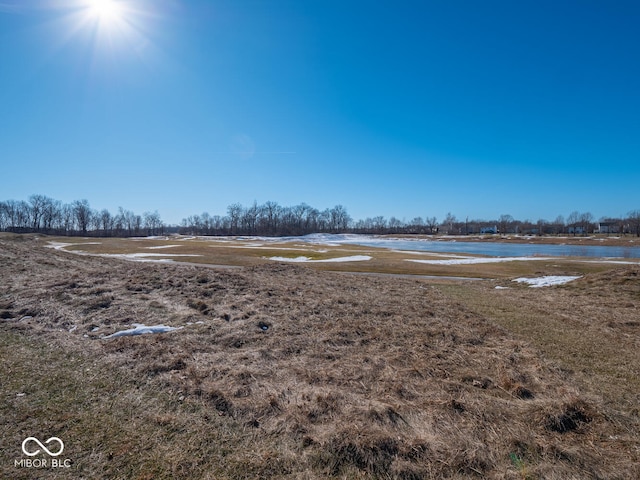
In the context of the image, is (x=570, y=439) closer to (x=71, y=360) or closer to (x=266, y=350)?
(x=266, y=350)

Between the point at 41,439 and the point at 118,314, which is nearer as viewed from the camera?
the point at 41,439

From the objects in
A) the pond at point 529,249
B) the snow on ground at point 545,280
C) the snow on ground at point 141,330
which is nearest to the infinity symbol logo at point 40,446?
the snow on ground at point 141,330

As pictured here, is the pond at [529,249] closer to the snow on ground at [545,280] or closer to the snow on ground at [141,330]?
the snow on ground at [545,280]

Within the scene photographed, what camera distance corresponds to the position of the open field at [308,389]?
11.8ft

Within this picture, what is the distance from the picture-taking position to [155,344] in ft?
22.2

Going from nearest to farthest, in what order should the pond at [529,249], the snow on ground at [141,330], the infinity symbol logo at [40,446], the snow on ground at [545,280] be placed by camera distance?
1. the infinity symbol logo at [40,446]
2. the snow on ground at [141,330]
3. the snow on ground at [545,280]
4. the pond at [529,249]

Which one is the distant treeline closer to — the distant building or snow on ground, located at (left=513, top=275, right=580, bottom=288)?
the distant building

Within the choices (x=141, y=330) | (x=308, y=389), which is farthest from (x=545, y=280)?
(x=141, y=330)

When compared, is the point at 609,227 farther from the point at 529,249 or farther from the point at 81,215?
the point at 81,215

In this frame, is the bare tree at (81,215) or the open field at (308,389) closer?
the open field at (308,389)

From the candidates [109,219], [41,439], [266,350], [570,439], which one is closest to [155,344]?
[266,350]

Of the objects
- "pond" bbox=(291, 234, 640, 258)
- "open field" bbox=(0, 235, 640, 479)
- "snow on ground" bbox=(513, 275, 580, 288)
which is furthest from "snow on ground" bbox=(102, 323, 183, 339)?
"pond" bbox=(291, 234, 640, 258)

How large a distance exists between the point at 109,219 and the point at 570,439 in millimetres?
163262

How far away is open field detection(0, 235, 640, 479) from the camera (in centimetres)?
359
